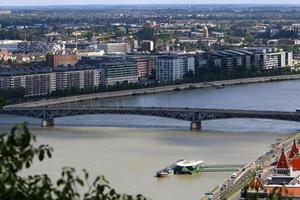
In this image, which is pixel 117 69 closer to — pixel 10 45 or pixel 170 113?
pixel 170 113

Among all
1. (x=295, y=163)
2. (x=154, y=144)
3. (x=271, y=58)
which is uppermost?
(x=295, y=163)

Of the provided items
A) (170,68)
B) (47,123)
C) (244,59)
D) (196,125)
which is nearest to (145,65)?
(170,68)

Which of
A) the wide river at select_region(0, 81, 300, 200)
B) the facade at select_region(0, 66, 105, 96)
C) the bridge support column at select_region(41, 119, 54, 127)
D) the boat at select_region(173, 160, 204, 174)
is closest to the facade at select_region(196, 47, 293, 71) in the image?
the facade at select_region(0, 66, 105, 96)

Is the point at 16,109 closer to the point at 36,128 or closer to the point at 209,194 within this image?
the point at 36,128

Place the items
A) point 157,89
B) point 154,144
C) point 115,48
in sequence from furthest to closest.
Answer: point 115,48 < point 157,89 < point 154,144

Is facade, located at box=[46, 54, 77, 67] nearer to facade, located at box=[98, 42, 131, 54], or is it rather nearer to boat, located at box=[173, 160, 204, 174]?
facade, located at box=[98, 42, 131, 54]

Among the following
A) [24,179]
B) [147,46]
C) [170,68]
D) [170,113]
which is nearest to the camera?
[24,179]
